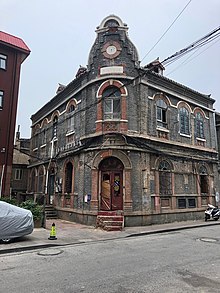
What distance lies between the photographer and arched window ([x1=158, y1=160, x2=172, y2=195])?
15567mm

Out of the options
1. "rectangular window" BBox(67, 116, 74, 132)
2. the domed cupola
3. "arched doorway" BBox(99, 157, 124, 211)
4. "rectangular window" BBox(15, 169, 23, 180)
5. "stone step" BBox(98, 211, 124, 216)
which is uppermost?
the domed cupola

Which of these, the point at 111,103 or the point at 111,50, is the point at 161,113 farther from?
the point at 111,50

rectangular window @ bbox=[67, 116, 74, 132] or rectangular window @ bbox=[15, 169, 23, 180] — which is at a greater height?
rectangular window @ bbox=[67, 116, 74, 132]

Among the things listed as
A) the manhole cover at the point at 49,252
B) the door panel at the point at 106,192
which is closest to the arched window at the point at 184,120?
the door panel at the point at 106,192

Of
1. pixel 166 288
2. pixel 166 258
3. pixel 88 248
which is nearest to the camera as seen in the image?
pixel 166 288

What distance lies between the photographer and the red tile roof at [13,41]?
19.8 m

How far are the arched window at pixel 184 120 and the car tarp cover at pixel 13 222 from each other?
→ 39.8ft

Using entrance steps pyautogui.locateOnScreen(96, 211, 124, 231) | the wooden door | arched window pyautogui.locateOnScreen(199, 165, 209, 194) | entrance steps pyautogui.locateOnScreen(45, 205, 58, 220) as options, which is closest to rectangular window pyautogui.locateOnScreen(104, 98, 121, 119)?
the wooden door

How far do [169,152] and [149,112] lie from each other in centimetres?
289

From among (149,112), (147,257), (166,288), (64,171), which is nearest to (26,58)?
(64,171)

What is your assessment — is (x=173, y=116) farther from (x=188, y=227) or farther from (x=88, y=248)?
(x=88, y=248)

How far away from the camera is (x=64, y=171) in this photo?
17.5 metres

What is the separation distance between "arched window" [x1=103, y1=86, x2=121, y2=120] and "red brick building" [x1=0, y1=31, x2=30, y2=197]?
825cm

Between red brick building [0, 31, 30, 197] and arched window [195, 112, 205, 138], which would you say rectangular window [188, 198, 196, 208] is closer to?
arched window [195, 112, 205, 138]
